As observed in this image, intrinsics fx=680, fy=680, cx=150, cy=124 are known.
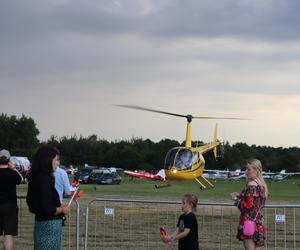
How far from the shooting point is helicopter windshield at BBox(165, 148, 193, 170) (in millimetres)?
37500

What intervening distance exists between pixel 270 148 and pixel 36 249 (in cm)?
15134

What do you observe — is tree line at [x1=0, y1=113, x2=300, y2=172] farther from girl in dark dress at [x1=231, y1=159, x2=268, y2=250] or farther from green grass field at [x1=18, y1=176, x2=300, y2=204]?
girl in dark dress at [x1=231, y1=159, x2=268, y2=250]

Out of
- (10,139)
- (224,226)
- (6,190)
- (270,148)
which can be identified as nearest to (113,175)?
(224,226)

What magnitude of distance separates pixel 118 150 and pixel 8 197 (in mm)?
126568

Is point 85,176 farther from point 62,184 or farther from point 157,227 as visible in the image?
point 62,184

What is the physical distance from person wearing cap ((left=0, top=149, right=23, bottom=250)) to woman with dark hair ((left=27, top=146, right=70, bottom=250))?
1.89 m

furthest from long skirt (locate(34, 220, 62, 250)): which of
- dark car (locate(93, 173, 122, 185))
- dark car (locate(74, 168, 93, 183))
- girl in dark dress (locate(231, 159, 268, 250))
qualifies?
dark car (locate(74, 168, 93, 183))

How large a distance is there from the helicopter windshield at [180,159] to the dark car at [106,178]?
2425cm

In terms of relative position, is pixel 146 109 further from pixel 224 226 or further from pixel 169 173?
pixel 224 226

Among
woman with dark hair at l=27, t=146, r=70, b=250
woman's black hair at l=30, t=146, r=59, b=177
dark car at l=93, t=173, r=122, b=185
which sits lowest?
dark car at l=93, t=173, r=122, b=185

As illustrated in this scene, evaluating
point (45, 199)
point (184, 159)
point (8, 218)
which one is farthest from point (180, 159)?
point (45, 199)

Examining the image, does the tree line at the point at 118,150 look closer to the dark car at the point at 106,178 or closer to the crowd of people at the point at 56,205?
the dark car at the point at 106,178

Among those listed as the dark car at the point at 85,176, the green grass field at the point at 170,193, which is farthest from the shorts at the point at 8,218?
the dark car at the point at 85,176

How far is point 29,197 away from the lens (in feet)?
25.4
